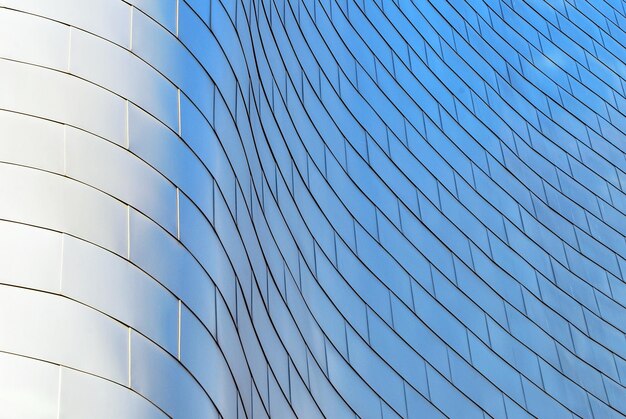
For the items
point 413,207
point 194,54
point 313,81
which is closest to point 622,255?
point 413,207

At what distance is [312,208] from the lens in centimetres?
2697

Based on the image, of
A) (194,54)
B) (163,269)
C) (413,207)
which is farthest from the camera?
(413,207)

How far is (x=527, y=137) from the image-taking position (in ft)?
134

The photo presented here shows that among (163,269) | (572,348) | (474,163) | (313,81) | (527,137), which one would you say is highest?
(527,137)

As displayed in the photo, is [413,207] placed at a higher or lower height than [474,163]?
lower

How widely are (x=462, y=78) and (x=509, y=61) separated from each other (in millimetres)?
4269

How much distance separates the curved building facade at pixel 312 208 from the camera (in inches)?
604

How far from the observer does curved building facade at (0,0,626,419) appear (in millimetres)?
15336

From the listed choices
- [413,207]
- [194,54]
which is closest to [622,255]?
[413,207]

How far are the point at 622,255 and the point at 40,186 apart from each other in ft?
98.1

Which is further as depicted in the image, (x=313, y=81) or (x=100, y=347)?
(x=313, y=81)

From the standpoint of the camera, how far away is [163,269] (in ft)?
53.4

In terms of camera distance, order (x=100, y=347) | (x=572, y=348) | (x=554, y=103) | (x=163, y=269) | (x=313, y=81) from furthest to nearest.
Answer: (x=554, y=103)
(x=572, y=348)
(x=313, y=81)
(x=163, y=269)
(x=100, y=347)

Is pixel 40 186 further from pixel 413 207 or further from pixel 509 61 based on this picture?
pixel 509 61
